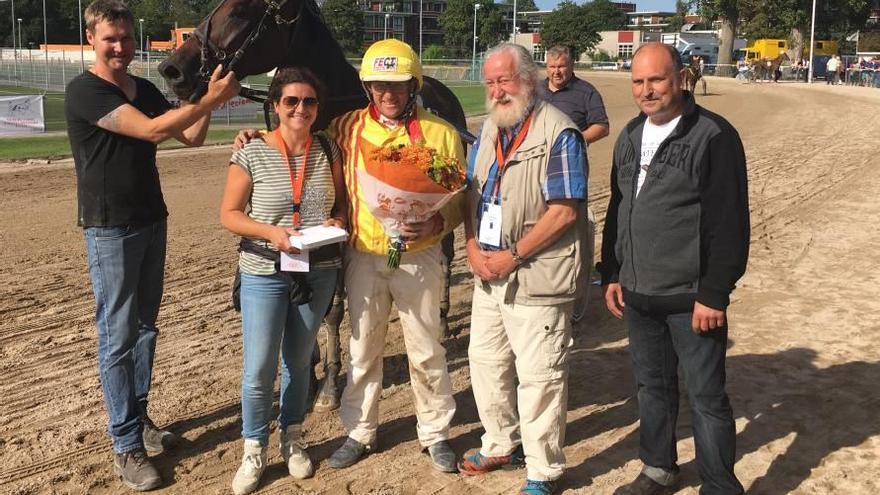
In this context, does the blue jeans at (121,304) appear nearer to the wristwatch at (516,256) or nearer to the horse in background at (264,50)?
the horse in background at (264,50)

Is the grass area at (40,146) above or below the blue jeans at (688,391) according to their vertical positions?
above

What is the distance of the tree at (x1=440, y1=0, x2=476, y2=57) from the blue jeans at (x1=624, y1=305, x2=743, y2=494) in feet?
286

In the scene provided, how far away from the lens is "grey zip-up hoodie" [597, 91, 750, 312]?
298cm

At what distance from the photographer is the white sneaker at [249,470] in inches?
139

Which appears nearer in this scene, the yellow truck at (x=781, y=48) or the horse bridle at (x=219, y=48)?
the horse bridle at (x=219, y=48)


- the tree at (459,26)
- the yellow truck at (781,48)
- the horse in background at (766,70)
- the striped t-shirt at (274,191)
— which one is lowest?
the striped t-shirt at (274,191)

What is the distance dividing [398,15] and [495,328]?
339 feet

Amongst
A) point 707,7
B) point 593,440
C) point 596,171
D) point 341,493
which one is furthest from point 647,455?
point 707,7

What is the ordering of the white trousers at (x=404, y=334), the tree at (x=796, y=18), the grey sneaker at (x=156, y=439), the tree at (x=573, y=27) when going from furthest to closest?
1. the tree at (x=573, y=27)
2. the tree at (x=796, y=18)
3. the grey sneaker at (x=156, y=439)
4. the white trousers at (x=404, y=334)

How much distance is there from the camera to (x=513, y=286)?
335 centimetres

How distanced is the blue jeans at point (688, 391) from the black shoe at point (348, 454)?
4.66 ft

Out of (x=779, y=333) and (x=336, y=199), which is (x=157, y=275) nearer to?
(x=336, y=199)

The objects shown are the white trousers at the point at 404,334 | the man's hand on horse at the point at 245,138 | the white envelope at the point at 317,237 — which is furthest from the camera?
the white trousers at the point at 404,334

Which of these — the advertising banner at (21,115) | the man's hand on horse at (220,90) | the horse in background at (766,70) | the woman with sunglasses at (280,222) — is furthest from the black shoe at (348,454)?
the horse in background at (766,70)
